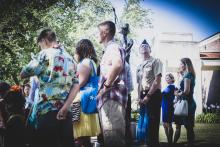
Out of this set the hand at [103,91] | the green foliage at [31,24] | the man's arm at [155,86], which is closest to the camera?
the hand at [103,91]

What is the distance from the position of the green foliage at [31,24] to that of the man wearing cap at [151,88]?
23.6ft

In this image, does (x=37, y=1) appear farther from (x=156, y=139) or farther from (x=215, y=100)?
(x=215, y=100)

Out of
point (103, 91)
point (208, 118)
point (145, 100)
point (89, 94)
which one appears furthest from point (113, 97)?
point (208, 118)

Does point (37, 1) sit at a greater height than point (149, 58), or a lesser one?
greater

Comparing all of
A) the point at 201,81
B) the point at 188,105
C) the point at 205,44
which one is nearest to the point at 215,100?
the point at 201,81

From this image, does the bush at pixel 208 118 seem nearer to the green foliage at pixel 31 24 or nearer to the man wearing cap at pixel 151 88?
the green foliage at pixel 31 24

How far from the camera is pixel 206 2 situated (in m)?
8.40

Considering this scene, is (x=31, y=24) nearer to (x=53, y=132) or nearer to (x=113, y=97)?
(x=113, y=97)

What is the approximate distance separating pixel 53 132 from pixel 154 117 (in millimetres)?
2021

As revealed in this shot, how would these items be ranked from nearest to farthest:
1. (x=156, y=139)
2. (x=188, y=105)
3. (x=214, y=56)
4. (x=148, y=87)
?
(x=156, y=139)
(x=148, y=87)
(x=188, y=105)
(x=214, y=56)

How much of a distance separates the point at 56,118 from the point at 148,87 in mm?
2270

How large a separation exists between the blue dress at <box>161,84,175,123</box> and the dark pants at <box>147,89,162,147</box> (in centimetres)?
156

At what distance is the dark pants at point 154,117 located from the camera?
4.44 m

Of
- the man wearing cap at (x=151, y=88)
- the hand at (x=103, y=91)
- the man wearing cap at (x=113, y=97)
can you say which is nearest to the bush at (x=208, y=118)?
the man wearing cap at (x=151, y=88)
